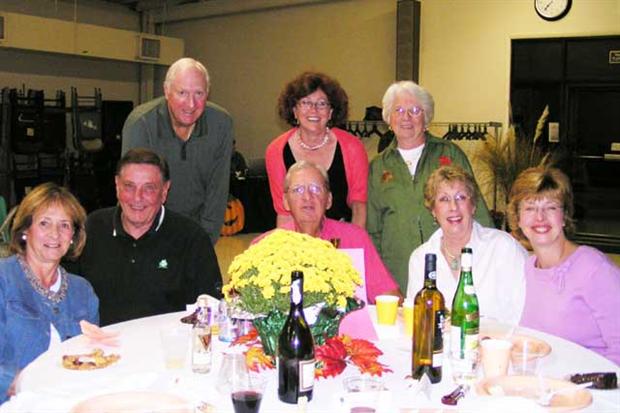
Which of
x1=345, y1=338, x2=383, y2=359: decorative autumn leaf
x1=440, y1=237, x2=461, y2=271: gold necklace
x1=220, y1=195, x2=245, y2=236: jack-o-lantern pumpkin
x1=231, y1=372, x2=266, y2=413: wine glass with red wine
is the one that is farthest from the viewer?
x1=220, y1=195, x2=245, y2=236: jack-o-lantern pumpkin

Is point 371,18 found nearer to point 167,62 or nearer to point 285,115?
point 167,62

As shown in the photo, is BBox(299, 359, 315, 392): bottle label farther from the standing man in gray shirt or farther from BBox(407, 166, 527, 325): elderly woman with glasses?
the standing man in gray shirt

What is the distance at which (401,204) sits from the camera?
377cm

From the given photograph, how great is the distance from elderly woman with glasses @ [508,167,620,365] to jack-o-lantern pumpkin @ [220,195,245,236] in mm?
7564

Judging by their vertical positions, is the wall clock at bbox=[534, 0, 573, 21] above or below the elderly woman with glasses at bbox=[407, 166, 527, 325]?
above

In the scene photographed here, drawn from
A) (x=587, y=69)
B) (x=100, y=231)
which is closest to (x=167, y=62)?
(x=587, y=69)

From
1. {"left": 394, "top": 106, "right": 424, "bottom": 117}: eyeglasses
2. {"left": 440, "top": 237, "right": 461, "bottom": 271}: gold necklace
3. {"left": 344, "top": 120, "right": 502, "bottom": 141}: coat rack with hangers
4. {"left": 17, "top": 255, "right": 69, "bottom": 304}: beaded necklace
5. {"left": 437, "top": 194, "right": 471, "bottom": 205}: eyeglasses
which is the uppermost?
{"left": 344, "top": 120, "right": 502, "bottom": 141}: coat rack with hangers

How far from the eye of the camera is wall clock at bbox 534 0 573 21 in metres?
8.98

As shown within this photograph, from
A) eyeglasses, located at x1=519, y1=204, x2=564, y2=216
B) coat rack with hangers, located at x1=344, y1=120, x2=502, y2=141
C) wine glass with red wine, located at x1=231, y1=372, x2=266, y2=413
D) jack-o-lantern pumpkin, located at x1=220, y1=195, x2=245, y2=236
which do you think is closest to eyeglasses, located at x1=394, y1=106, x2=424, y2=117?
eyeglasses, located at x1=519, y1=204, x2=564, y2=216

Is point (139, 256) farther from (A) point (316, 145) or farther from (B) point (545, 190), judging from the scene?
(B) point (545, 190)

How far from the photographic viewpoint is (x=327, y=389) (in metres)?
1.96

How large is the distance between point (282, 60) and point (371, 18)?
6.48 ft

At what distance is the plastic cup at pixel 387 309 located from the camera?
101 inches

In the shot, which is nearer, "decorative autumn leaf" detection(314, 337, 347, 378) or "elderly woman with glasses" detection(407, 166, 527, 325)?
"decorative autumn leaf" detection(314, 337, 347, 378)
